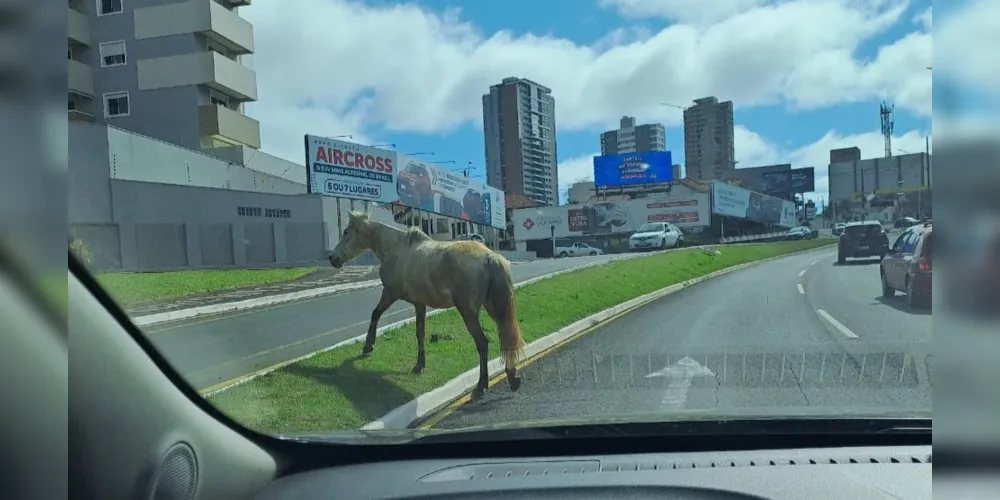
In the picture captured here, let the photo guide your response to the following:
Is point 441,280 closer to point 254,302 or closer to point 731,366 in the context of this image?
point 731,366

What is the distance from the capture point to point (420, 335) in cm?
792

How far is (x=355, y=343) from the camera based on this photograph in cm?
849

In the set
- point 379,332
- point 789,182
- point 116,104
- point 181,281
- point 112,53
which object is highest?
point 112,53

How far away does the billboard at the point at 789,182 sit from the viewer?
573 centimetres

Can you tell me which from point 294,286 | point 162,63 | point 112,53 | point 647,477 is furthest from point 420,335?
point 647,477

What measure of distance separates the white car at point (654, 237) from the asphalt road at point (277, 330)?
3.36ft

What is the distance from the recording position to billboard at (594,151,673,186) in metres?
7.18

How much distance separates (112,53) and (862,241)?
10.3 m

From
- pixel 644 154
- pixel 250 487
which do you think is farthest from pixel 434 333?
pixel 250 487

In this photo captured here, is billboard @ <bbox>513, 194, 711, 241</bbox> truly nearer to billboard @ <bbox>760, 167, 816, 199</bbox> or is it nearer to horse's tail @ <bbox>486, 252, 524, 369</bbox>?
horse's tail @ <bbox>486, 252, 524, 369</bbox>

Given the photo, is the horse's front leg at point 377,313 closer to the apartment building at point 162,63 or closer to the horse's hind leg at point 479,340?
the horse's hind leg at point 479,340

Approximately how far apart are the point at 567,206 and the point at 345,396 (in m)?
3.69

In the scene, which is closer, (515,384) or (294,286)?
(515,384)

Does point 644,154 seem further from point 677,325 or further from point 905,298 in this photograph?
point 905,298
